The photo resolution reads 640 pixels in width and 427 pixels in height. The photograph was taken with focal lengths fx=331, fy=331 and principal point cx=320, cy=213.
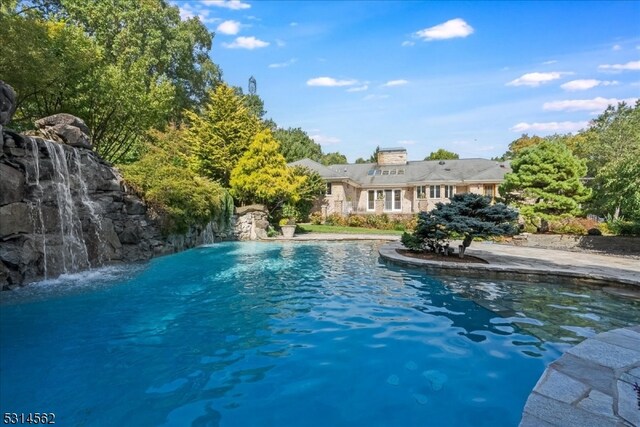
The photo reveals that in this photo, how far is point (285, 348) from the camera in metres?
4.45

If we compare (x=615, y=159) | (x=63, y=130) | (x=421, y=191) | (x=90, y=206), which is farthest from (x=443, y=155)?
(x=63, y=130)

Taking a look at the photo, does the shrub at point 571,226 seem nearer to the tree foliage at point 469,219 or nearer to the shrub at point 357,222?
the tree foliage at point 469,219

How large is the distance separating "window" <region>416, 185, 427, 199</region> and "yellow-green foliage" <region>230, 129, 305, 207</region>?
1361 centimetres

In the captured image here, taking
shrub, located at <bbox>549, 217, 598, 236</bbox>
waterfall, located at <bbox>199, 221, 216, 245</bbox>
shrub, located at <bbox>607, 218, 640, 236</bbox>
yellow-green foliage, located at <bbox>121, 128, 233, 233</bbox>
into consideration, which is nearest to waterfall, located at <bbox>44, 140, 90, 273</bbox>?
yellow-green foliage, located at <bbox>121, 128, 233, 233</bbox>

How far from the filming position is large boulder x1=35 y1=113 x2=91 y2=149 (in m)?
9.34

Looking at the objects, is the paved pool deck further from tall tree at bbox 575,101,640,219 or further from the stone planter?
the stone planter

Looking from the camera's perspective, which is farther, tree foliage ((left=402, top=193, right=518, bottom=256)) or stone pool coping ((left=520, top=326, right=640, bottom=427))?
tree foliage ((left=402, top=193, right=518, bottom=256))

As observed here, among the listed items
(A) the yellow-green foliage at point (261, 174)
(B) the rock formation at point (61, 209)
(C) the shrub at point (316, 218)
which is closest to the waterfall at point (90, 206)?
(B) the rock formation at point (61, 209)

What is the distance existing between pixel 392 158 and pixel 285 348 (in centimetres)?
3158

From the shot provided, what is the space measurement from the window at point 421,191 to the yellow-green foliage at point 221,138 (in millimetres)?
15238

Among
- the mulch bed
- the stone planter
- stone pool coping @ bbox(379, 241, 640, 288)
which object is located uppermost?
the stone planter

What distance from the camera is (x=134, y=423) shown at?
289 centimetres

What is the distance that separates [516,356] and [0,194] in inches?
382

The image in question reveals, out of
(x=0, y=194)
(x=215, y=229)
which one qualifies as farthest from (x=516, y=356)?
(x=215, y=229)
